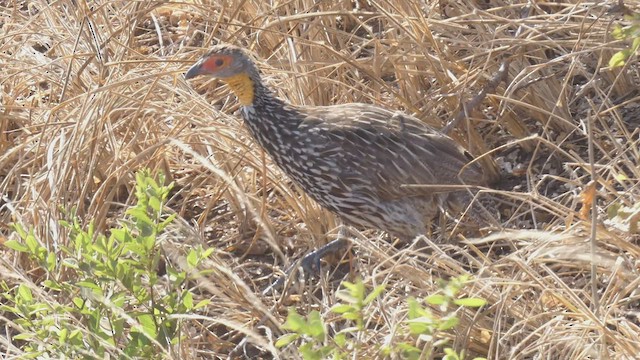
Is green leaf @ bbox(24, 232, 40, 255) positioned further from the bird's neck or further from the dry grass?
the bird's neck

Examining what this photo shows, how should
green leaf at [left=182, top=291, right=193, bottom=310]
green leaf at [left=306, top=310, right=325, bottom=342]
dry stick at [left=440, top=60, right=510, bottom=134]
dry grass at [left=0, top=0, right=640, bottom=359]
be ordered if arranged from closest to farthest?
1. green leaf at [left=306, top=310, right=325, bottom=342]
2. green leaf at [left=182, top=291, right=193, bottom=310]
3. dry grass at [left=0, top=0, right=640, bottom=359]
4. dry stick at [left=440, top=60, right=510, bottom=134]

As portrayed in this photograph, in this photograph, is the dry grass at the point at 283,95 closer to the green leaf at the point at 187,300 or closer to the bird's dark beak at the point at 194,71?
the bird's dark beak at the point at 194,71

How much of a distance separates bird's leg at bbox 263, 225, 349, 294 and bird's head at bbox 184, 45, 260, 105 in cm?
68

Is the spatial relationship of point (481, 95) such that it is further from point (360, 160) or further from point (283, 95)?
point (283, 95)

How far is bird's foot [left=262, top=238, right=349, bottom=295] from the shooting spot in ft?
17.0

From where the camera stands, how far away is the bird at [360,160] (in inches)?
204

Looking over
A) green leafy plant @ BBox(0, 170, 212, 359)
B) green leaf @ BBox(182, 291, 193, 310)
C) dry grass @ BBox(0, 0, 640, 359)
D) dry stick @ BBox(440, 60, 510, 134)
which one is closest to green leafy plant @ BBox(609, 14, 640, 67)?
green leafy plant @ BBox(0, 170, 212, 359)

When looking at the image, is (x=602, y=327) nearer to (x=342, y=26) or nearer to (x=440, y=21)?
(x=440, y=21)

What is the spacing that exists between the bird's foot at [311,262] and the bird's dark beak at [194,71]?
34.4 inches

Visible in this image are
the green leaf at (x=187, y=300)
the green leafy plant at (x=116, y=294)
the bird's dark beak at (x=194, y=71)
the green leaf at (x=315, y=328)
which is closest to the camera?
the green leaf at (x=315, y=328)

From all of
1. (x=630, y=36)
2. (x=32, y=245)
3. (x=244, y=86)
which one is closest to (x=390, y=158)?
(x=244, y=86)

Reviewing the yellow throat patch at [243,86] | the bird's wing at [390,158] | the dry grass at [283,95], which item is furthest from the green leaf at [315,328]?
the yellow throat patch at [243,86]

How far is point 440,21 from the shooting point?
5633 millimetres

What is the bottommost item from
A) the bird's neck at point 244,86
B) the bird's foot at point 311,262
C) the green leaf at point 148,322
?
the bird's foot at point 311,262
